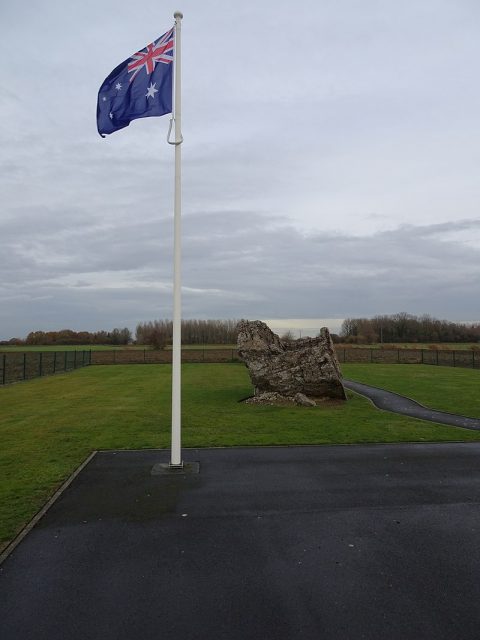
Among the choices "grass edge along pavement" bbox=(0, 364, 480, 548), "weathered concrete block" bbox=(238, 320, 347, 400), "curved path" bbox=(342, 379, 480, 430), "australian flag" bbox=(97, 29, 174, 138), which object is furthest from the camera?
"weathered concrete block" bbox=(238, 320, 347, 400)

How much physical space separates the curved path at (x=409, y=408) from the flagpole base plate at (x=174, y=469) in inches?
285

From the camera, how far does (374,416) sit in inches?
523

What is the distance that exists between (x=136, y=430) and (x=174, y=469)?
3.84 m

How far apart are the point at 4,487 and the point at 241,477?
3.55 metres

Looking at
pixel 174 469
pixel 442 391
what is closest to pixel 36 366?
pixel 442 391

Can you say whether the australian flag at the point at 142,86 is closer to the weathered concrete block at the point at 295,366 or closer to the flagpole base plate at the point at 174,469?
the flagpole base plate at the point at 174,469

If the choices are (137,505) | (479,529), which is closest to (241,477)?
(137,505)

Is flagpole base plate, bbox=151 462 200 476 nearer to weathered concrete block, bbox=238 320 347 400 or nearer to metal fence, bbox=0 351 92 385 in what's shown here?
weathered concrete block, bbox=238 320 347 400

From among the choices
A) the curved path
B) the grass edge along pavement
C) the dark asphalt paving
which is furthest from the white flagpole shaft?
the curved path

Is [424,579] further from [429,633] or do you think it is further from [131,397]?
[131,397]

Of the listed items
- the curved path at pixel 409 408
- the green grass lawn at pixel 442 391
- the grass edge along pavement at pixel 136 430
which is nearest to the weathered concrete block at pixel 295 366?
the grass edge along pavement at pixel 136 430

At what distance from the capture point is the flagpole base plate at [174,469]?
7710 mm

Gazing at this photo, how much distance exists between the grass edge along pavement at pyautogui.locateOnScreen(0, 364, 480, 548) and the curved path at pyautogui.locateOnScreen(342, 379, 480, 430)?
2.22 feet

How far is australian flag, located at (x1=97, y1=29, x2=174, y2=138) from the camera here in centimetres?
809
